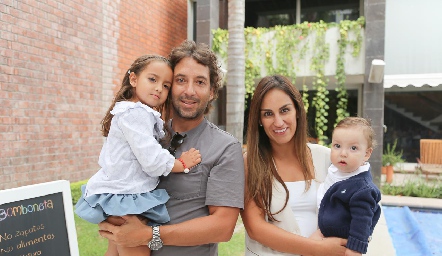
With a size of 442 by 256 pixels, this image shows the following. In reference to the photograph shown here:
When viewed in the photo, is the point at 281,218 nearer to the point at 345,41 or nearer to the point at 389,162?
the point at 345,41

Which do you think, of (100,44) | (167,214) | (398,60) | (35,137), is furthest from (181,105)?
A: (398,60)

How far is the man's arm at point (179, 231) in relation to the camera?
1648 mm

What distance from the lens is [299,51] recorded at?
8836 mm

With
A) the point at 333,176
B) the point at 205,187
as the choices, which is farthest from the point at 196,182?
the point at 333,176

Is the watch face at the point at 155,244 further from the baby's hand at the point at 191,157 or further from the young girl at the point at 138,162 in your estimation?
the baby's hand at the point at 191,157

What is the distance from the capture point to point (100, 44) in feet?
22.0

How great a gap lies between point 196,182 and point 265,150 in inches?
17.5

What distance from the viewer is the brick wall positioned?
4.89 m

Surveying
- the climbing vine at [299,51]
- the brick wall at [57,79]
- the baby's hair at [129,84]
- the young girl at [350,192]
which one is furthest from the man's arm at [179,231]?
the climbing vine at [299,51]

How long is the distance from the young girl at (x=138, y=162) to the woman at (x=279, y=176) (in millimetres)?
363

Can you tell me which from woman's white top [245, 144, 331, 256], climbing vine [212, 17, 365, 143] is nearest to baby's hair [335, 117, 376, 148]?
woman's white top [245, 144, 331, 256]

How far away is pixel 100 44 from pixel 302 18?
257 inches

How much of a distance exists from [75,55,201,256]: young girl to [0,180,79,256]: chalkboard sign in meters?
Answer: 0.12

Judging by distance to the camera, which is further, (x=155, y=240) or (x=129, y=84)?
(x=129, y=84)
